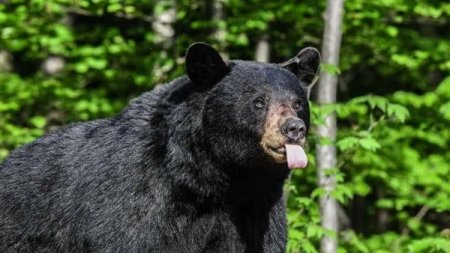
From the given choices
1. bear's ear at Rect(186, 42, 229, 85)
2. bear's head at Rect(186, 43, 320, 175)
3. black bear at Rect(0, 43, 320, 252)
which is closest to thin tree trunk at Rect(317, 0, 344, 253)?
black bear at Rect(0, 43, 320, 252)

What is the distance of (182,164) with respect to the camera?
5359mm

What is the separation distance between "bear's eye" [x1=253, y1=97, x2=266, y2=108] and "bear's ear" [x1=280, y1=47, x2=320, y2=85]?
24.1 inches

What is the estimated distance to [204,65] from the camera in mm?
5445

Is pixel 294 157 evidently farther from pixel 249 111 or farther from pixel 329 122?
pixel 329 122

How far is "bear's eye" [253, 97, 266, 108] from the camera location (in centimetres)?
527

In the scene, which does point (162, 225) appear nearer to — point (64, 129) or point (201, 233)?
point (201, 233)

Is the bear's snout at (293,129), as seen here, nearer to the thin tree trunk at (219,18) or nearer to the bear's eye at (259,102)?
the bear's eye at (259,102)

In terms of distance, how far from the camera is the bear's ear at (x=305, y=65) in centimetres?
584

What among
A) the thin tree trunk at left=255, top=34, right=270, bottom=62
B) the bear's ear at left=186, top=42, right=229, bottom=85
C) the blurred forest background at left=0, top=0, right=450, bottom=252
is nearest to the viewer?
the bear's ear at left=186, top=42, right=229, bottom=85

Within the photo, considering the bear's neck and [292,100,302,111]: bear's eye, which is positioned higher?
[292,100,302,111]: bear's eye

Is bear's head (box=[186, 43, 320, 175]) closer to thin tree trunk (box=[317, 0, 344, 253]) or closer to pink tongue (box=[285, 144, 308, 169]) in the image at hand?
pink tongue (box=[285, 144, 308, 169])

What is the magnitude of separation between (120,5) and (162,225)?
523cm

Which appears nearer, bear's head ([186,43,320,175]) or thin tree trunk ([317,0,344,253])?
bear's head ([186,43,320,175])

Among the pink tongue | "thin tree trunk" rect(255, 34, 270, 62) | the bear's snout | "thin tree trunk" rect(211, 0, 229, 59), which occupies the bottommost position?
"thin tree trunk" rect(255, 34, 270, 62)
